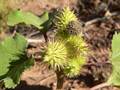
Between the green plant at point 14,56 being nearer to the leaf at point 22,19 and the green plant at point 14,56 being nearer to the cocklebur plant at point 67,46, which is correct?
the leaf at point 22,19

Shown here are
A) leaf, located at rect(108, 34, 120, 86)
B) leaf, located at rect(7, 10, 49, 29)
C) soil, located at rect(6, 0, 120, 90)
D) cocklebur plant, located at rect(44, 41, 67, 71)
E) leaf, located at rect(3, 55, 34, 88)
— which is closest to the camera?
cocklebur plant, located at rect(44, 41, 67, 71)

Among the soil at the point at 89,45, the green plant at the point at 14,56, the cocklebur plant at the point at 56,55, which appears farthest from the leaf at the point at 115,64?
the green plant at the point at 14,56

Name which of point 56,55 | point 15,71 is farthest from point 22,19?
point 56,55

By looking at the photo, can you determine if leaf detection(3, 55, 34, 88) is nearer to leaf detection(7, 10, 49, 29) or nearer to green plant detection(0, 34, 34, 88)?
green plant detection(0, 34, 34, 88)

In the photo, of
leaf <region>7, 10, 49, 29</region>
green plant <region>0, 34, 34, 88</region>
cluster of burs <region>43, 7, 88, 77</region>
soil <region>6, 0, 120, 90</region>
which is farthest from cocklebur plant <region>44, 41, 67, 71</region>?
soil <region>6, 0, 120, 90</region>

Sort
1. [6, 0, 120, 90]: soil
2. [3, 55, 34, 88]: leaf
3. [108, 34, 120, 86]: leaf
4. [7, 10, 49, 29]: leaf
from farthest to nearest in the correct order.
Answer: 1. [6, 0, 120, 90]: soil
2. [7, 10, 49, 29]: leaf
3. [108, 34, 120, 86]: leaf
4. [3, 55, 34, 88]: leaf
